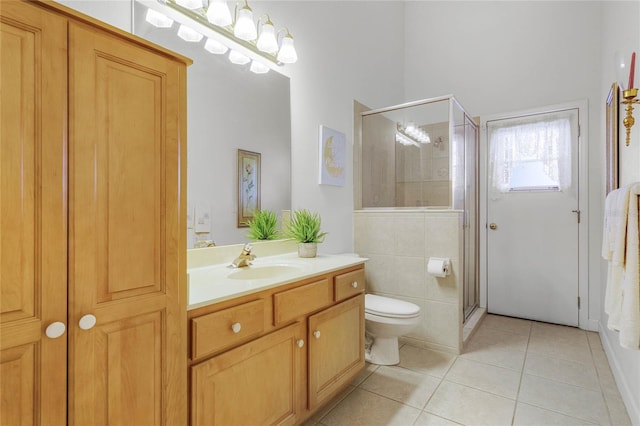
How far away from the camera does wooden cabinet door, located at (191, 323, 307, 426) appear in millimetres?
1148

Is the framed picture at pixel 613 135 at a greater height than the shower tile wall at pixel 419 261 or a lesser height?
greater

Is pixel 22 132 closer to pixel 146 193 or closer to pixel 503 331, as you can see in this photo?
pixel 146 193

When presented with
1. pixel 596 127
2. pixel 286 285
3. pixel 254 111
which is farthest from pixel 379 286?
pixel 596 127

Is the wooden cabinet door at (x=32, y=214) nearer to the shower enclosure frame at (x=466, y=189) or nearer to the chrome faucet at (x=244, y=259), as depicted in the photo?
the chrome faucet at (x=244, y=259)

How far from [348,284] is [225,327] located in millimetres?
851

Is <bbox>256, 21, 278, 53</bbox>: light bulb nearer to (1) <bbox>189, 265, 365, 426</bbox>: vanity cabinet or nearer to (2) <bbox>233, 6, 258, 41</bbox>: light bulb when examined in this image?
(2) <bbox>233, 6, 258, 41</bbox>: light bulb

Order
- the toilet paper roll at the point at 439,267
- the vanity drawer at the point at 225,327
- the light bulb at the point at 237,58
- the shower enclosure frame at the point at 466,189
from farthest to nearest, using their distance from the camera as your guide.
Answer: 1. the shower enclosure frame at the point at 466,189
2. the toilet paper roll at the point at 439,267
3. the light bulb at the point at 237,58
4. the vanity drawer at the point at 225,327

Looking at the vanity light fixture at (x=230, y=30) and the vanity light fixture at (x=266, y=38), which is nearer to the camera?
the vanity light fixture at (x=230, y=30)

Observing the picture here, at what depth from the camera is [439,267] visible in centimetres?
249

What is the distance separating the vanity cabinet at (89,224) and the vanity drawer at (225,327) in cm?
6

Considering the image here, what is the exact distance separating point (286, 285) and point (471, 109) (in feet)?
10.3

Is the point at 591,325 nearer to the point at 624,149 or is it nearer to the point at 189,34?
the point at 624,149

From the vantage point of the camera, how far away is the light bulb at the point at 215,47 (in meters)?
1.74

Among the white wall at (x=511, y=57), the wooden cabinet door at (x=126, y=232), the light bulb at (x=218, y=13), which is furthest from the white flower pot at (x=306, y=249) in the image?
the white wall at (x=511, y=57)
